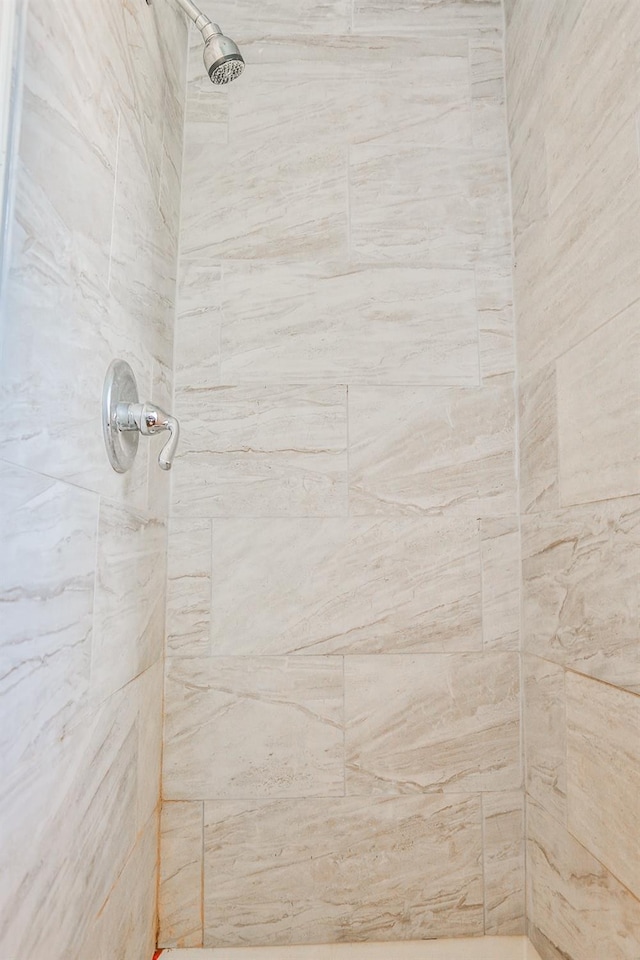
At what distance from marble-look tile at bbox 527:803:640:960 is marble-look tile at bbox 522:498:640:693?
294mm

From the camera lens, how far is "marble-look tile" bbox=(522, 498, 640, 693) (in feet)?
3.31

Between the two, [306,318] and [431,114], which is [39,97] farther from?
[431,114]

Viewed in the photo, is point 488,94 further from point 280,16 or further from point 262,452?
point 262,452

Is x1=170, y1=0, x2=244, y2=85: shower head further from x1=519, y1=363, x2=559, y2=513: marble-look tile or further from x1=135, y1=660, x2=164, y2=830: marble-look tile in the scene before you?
x1=135, y1=660, x2=164, y2=830: marble-look tile

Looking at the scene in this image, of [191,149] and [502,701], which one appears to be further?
[191,149]

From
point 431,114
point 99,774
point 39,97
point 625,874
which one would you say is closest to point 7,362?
point 39,97

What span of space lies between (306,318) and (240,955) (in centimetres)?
125

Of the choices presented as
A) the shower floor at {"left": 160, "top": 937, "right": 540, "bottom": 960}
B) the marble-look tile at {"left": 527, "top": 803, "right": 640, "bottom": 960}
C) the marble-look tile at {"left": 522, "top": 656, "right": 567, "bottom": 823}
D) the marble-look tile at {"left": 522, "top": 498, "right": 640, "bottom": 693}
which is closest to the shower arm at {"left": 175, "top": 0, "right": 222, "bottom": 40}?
the marble-look tile at {"left": 522, "top": 498, "right": 640, "bottom": 693}

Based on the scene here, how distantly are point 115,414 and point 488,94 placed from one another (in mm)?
1151

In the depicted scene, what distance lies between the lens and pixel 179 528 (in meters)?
1.43

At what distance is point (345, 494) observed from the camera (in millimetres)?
1442

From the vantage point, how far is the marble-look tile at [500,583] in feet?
4.69

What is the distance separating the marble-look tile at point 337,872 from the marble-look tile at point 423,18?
5.35 feet

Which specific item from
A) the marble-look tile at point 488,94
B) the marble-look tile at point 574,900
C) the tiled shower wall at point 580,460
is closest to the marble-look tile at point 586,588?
the tiled shower wall at point 580,460
